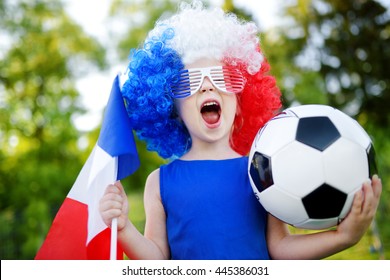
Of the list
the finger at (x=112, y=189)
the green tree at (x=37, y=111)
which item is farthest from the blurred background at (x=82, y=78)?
the finger at (x=112, y=189)

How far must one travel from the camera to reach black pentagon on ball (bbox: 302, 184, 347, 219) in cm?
169

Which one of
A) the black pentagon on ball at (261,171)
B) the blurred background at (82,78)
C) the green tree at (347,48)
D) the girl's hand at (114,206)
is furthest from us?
the green tree at (347,48)

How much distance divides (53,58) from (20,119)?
2290 mm

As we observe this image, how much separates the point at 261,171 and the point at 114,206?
0.68m

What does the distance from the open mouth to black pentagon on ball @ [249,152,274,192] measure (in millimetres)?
354

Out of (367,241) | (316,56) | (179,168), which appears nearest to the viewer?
(179,168)

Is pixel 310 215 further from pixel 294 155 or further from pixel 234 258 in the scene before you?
pixel 234 258

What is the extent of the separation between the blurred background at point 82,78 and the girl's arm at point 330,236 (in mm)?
3893

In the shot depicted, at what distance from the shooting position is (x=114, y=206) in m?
1.97

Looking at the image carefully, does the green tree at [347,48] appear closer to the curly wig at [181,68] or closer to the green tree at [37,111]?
the green tree at [37,111]

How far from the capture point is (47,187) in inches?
420

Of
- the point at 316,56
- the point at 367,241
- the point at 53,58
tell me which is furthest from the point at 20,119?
the point at 316,56

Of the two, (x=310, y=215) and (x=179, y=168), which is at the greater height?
(x=179, y=168)

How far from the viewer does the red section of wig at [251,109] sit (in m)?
2.48
